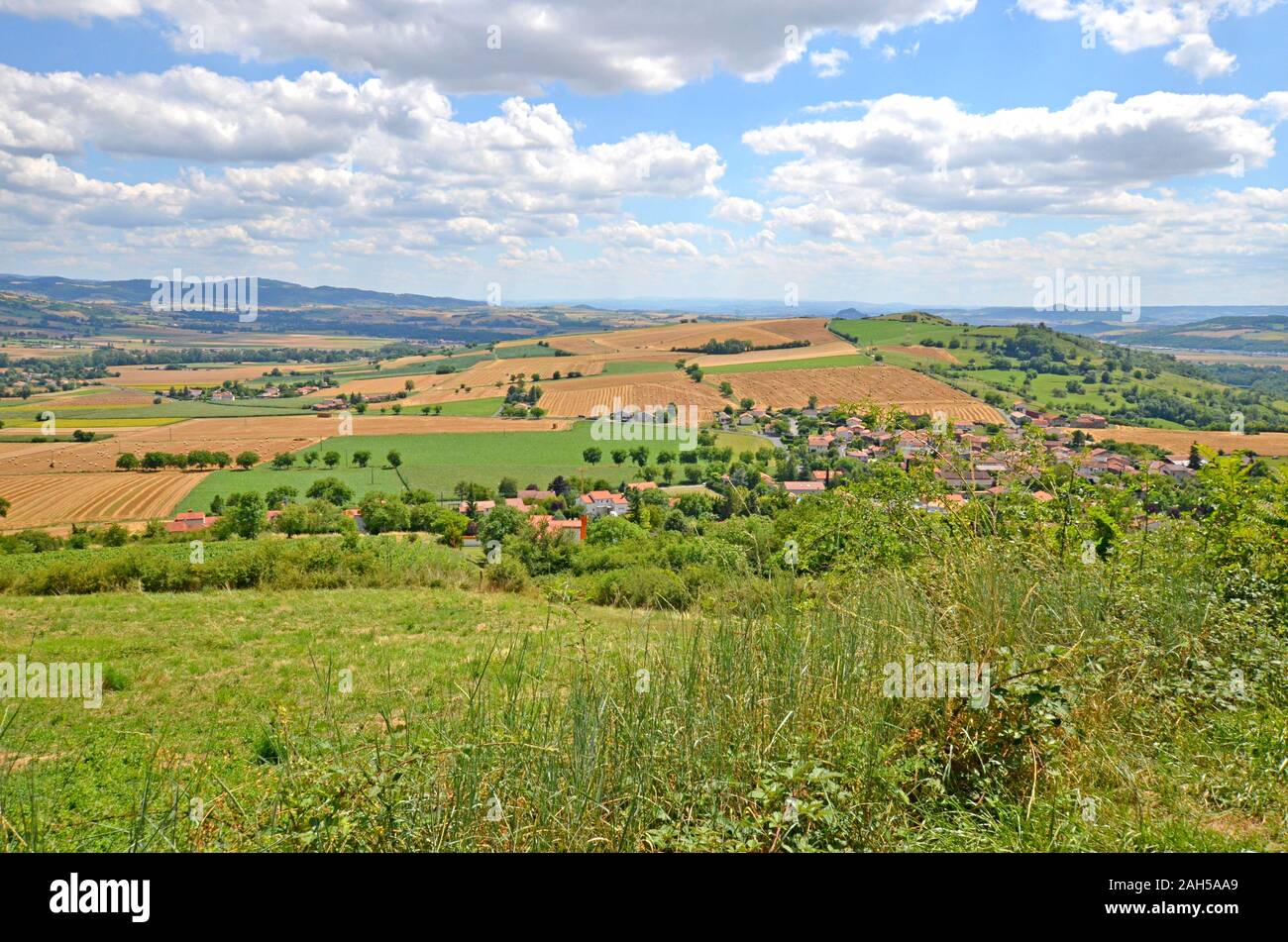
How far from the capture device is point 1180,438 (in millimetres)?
27172

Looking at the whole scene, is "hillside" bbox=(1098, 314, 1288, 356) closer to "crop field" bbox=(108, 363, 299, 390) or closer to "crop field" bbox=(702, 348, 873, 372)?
"crop field" bbox=(702, 348, 873, 372)

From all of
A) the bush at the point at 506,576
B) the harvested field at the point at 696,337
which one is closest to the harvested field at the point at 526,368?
the harvested field at the point at 696,337

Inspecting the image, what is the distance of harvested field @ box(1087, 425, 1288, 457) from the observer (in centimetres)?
2148

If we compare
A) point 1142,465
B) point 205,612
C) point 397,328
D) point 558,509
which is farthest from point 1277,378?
point 397,328

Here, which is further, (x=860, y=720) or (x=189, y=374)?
(x=189, y=374)

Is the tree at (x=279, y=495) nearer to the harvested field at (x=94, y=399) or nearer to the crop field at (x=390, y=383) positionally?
the crop field at (x=390, y=383)

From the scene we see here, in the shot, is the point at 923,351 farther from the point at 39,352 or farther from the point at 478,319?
the point at 478,319

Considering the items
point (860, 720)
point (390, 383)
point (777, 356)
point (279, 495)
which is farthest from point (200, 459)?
point (860, 720)

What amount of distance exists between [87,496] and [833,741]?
47712 mm

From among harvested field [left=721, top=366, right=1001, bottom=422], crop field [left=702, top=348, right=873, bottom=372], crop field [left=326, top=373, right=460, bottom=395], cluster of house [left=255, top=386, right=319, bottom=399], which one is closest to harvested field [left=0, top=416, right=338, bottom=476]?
cluster of house [left=255, top=386, right=319, bottom=399]

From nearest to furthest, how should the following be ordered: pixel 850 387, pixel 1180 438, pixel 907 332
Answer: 1. pixel 1180 438
2. pixel 850 387
3. pixel 907 332

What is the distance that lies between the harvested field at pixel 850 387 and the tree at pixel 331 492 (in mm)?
28305

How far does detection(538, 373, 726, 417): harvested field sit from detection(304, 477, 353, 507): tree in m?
23.2
